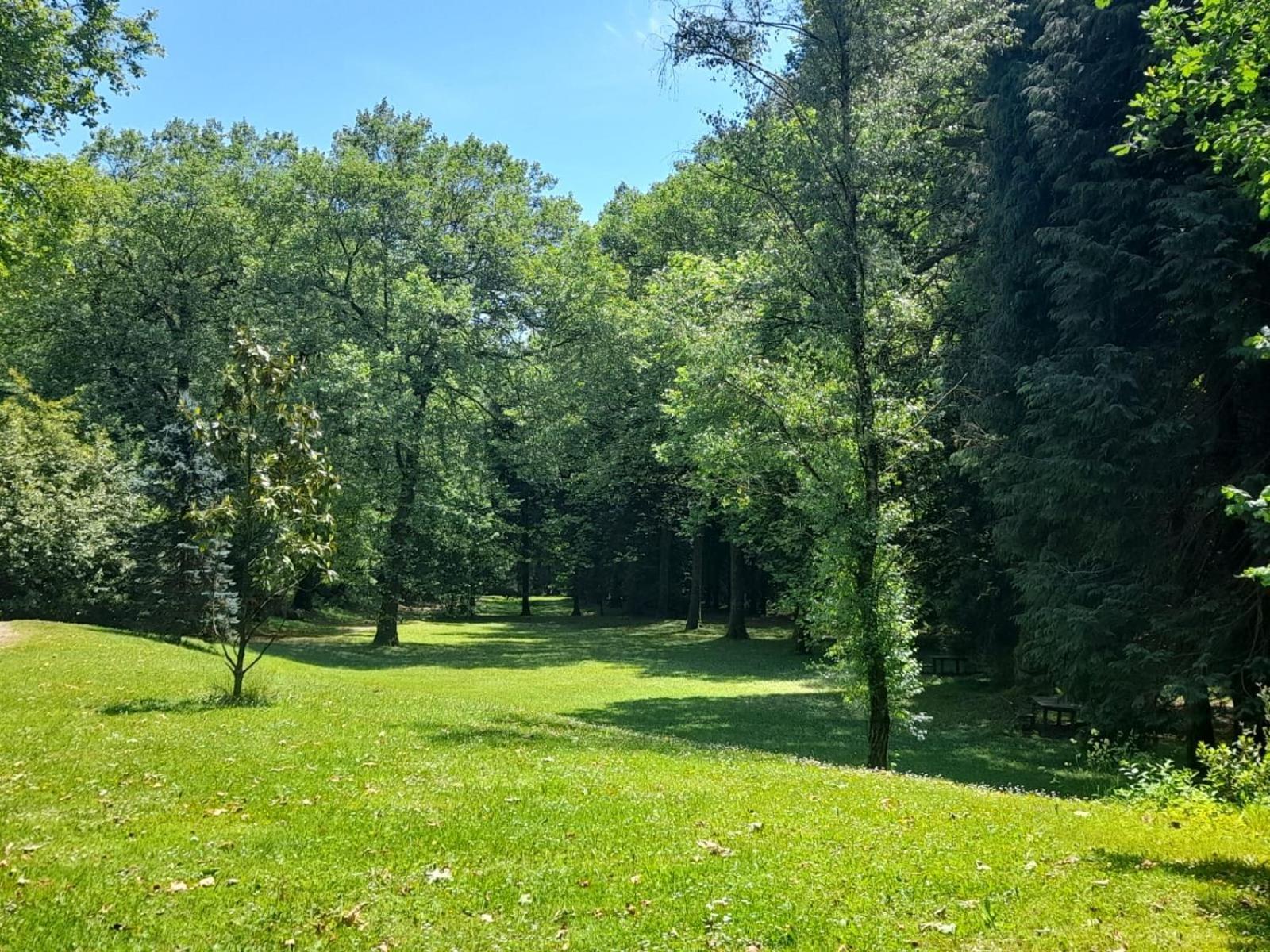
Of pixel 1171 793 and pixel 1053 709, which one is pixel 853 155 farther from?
pixel 1053 709

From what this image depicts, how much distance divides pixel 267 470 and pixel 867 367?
9073 millimetres

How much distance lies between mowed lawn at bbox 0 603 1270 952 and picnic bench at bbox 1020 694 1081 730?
5.04 metres

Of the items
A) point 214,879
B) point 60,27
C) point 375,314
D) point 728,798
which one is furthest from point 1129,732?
point 375,314

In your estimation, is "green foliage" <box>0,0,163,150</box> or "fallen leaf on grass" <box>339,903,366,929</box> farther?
"green foliage" <box>0,0,163,150</box>

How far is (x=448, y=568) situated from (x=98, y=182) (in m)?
19.6

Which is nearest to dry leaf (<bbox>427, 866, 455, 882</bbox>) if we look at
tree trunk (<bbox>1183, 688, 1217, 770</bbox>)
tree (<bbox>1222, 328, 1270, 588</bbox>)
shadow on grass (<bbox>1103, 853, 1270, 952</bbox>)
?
shadow on grass (<bbox>1103, 853, 1270, 952</bbox>)

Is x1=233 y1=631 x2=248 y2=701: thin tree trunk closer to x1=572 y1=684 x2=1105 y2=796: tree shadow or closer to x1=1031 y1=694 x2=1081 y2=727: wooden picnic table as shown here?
x1=572 y1=684 x2=1105 y2=796: tree shadow

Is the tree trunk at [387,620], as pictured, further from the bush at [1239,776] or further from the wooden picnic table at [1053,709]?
the bush at [1239,776]

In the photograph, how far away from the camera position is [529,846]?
19.6 feet

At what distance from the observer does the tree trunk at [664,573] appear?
44.5m

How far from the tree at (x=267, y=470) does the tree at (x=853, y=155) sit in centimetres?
769

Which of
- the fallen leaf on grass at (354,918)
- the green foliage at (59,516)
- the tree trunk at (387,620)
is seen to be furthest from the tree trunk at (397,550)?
the fallen leaf on grass at (354,918)

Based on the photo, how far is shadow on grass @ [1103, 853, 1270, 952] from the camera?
457cm

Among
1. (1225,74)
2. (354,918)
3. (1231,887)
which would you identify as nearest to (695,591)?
(1225,74)
